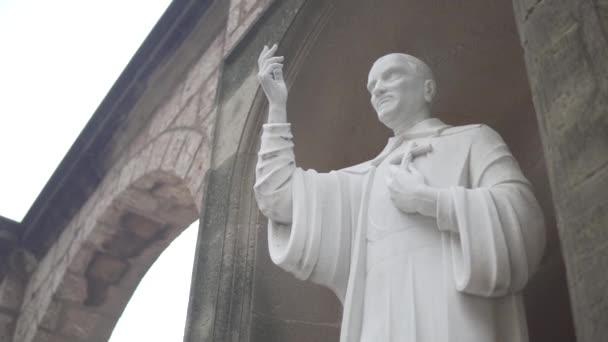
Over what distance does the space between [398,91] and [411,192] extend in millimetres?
595

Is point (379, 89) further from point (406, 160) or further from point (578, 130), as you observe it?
point (578, 130)

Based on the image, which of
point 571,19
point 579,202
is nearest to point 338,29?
point 571,19

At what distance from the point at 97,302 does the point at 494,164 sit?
180 inches

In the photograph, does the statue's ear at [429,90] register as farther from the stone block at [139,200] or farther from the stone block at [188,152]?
the stone block at [139,200]

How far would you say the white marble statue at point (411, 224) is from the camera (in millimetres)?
2217

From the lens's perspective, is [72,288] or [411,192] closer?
[411,192]

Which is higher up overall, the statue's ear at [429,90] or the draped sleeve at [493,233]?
the statue's ear at [429,90]

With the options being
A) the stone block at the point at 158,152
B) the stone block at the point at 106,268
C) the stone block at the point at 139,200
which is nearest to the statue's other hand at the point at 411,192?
the stone block at the point at 158,152

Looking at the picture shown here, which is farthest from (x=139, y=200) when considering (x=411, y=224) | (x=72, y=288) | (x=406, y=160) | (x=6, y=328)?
(x=411, y=224)

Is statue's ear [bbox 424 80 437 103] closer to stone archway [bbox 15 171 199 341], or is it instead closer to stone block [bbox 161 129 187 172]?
stone block [bbox 161 129 187 172]

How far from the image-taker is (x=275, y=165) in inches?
111

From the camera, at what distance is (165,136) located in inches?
218

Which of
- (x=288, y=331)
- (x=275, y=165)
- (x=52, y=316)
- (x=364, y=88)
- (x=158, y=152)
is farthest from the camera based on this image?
(x=52, y=316)

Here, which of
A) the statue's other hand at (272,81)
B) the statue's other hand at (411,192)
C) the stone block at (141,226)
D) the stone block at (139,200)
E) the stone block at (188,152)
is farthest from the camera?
the stone block at (141,226)
